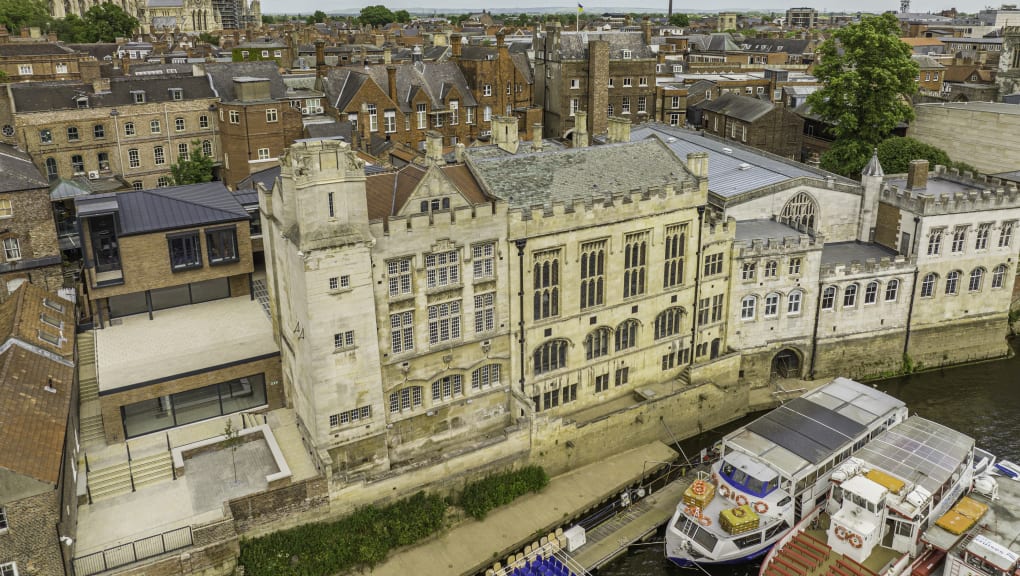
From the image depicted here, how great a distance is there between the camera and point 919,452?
4034 centimetres

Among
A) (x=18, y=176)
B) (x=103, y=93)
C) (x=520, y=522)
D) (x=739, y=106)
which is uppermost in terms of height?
(x=103, y=93)

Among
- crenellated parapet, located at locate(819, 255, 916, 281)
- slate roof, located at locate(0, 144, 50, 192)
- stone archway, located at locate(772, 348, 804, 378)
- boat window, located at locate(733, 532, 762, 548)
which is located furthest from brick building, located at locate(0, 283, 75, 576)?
crenellated parapet, located at locate(819, 255, 916, 281)

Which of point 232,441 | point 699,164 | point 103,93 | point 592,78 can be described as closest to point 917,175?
point 699,164

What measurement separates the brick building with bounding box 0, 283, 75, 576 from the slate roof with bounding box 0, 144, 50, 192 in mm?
9260

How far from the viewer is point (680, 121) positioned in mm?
96188

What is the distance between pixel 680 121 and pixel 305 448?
70970 millimetres

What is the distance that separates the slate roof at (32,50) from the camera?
112m

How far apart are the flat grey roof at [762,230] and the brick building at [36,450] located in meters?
40.0

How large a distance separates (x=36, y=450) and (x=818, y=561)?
113 ft

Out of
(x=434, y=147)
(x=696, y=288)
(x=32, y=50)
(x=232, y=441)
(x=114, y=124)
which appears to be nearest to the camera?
(x=232, y=441)

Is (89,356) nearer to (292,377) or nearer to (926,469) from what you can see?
(292,377)

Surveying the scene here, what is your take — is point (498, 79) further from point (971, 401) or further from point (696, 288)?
point (971, 401)

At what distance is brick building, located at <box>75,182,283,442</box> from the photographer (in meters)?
40.8

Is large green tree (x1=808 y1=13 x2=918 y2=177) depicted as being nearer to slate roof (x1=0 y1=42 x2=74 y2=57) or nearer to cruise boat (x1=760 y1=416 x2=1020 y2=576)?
cruise boat (x1=760 y1=416 x2=1020 y2=576)
